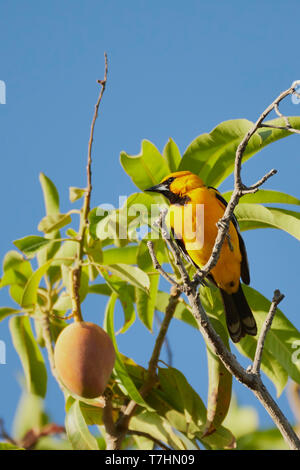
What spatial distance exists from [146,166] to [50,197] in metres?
0.65

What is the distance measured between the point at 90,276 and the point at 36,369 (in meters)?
0.86

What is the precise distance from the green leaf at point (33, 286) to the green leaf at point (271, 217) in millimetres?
1042

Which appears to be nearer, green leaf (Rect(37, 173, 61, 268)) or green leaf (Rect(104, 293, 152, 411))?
green leaf (Rect(104, 293, 152, 411))

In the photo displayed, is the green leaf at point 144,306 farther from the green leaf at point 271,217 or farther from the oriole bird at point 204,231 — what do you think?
the green leaf at point 271,217

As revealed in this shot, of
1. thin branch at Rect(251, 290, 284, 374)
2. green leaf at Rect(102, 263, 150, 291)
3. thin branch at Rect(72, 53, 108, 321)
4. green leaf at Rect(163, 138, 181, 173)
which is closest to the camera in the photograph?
thin branch at Rect(251, 290, 284, 374)

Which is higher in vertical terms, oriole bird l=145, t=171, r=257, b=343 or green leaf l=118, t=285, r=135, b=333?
oriole bird l=145, t=171, r=257, b=343

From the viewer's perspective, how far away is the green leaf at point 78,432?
3.46m

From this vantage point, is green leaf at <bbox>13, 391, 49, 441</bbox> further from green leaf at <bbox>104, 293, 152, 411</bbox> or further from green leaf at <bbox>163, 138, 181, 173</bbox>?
green leaf at <bbox>163, 138, 181, 173</bbox>

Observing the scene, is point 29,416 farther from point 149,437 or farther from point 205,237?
point 205,237

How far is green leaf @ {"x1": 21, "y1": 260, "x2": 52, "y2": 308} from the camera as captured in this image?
3551mm

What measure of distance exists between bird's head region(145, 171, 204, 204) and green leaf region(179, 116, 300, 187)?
0.17ft

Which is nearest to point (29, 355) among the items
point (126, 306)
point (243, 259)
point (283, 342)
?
point (126, 306)

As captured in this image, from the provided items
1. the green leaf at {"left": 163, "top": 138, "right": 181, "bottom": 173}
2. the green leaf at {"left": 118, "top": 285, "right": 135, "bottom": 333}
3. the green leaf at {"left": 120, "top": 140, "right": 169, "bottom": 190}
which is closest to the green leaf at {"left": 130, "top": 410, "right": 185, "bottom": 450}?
the green leaf at {"left": 118, "top": 285, "right": 135, "bottom": 333}
